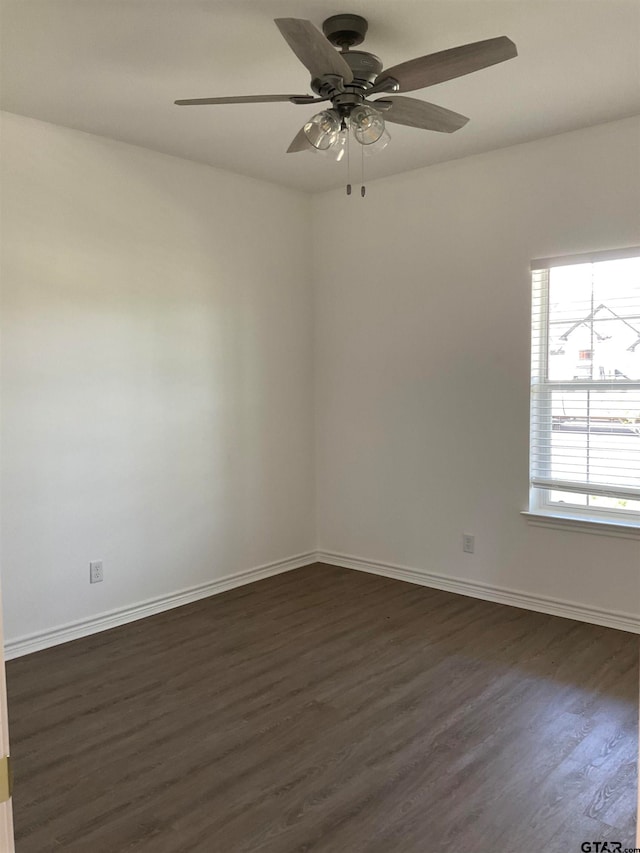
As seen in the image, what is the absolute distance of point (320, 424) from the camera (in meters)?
5.11

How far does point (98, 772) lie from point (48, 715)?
0.54 m

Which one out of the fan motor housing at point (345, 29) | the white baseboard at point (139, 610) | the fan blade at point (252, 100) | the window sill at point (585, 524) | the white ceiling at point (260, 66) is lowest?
the white baseboard at point (139, 610)

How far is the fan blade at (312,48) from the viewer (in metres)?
1.97

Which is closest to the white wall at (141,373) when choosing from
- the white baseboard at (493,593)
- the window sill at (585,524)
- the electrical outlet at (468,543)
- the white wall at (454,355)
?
the white wall at (454,355)

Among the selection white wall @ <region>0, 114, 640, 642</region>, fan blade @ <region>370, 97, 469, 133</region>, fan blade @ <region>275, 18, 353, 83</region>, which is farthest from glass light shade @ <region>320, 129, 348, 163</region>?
white wall @ <region>0, 114, 640, 642</region>

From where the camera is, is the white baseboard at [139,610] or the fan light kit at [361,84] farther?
the white baseboard at [139,610]

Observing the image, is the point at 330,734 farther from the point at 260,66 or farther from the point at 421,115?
the point at 260,66

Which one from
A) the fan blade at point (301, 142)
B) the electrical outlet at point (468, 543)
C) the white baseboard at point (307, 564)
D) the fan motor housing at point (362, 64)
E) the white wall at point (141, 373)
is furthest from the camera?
the electrical outlet at point (468, 543)

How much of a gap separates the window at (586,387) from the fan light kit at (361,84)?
145 cm

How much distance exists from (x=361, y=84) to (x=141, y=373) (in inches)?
83.4

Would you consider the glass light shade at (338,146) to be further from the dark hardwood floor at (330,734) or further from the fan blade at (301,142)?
the dark hardwood floor at (330,734)

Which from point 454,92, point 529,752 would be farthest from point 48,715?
point 454,92

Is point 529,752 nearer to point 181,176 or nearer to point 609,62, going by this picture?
point 609,62

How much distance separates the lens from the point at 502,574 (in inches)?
165
